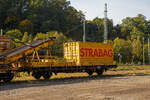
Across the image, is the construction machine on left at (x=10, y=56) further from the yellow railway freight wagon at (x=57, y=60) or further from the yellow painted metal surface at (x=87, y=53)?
the yellow painted metal surface at (x=87, y=53)

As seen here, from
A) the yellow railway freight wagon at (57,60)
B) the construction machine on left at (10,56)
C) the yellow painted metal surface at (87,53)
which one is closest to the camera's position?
the construction machine on left at (10,56)

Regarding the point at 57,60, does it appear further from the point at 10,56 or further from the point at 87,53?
the point at 10,56

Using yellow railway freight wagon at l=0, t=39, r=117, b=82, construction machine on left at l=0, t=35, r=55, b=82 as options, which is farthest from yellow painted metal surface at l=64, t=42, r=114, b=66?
construction machine on left at l=0, t=35, r=55, b=82

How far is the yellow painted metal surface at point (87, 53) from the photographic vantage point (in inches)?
866

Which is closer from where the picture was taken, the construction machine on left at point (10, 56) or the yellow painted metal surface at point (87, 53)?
the construction machine on left at point (10, 56)

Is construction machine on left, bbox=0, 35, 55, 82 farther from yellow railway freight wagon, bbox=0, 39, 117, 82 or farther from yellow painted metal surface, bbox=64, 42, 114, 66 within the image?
yellow painted metal surface, bbox=64, 42, 114, 66

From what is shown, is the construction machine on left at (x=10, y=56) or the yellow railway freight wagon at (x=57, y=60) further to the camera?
the yellow railway freight wagon at (x=57, y=60)

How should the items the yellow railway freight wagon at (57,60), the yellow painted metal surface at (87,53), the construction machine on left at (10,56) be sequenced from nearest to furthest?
1. the construction machine on left at (10,56)
2. the yellow railway freight wagon at (57,60)
3. the yellow painted metal surface at (87,53)

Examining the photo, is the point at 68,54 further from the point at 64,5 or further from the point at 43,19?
the point at 64,5

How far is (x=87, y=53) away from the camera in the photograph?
22594mm

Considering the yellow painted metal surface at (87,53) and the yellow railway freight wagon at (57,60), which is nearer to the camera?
the yellow railway freight wagon at (57,60)

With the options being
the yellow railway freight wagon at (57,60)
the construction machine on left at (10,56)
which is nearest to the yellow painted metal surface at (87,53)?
the yellow railway freight wagon at (57,60)

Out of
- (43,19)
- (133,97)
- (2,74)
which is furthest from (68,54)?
(43,19)

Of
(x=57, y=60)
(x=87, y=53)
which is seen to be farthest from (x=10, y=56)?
(x=87, y=53)
